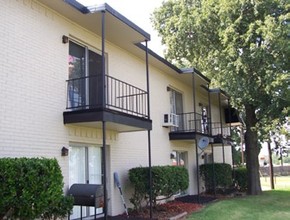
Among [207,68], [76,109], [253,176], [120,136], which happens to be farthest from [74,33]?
[253,176]

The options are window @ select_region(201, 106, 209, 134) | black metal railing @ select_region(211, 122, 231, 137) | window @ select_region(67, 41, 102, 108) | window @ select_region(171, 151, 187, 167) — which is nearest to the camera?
window @ select_region(67, 41, 102, 108)

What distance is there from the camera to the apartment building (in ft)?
27.0

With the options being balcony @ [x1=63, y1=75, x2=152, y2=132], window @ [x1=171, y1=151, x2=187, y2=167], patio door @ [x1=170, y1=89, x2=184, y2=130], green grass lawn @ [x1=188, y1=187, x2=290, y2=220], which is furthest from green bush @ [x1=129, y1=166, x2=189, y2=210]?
patio door @ [x1=170, y1=89, x2=184, y2=130]

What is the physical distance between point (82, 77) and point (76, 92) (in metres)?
0.59

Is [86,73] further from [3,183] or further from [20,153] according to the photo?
[3,183]

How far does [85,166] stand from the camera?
10602 mm

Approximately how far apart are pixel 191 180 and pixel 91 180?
8.66 m

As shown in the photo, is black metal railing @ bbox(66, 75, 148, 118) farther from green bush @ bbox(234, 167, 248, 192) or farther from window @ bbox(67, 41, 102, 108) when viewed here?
green bush @ bbox(234, 167, 248, 192)

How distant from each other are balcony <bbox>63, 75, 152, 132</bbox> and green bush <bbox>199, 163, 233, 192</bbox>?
6.47 meters

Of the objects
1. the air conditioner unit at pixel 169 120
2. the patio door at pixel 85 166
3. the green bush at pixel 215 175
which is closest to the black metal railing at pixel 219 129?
the green bush at pixel 215 175

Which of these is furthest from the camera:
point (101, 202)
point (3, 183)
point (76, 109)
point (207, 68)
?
point (207, 68)

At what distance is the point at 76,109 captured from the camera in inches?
396

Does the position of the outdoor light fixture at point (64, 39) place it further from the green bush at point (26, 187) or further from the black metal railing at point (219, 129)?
the black metal railing at point (219, 129)

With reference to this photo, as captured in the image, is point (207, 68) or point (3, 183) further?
point (207, 68)
